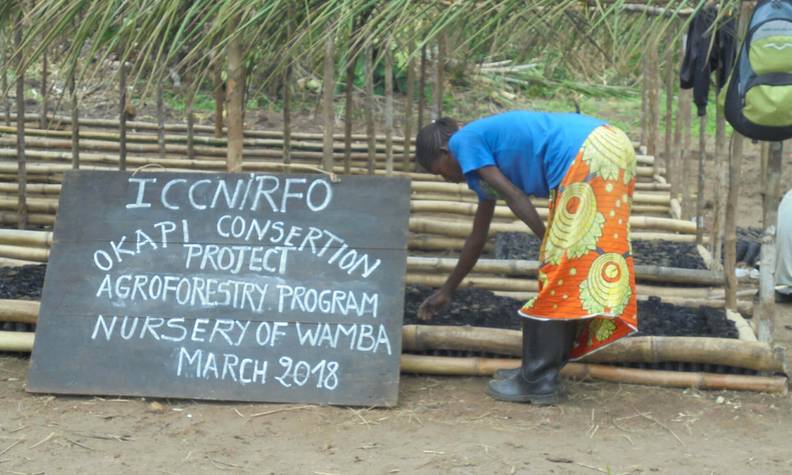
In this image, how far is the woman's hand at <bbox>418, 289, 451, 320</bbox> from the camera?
4152 millimetres

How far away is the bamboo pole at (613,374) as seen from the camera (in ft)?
13.3

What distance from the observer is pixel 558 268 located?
3.68m

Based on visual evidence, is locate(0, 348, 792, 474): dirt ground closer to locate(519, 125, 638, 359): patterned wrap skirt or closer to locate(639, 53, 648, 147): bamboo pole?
locate(519, 125, 638, 359): patterned wrap skirt

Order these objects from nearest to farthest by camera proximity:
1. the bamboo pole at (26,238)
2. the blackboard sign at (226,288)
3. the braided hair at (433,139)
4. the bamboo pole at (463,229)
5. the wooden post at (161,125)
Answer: the braided hair at (433,139) < the blackboard sign at (226,288) < the bamboo pole at (26,238) < the bamboo pole at (463,229) < the wooden post at (161,125)

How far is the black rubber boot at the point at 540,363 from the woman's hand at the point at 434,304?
41 centimetres

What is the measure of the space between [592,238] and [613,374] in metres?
0.69

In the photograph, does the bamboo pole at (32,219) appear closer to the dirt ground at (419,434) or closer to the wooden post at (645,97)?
the dirt ground at (419,434)

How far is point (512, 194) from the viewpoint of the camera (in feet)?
12.0

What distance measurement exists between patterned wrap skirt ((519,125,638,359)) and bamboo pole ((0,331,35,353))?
2005 millimetres

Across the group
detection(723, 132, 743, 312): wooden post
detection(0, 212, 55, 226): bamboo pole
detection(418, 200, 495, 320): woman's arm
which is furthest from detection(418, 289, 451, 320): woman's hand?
detection(0, 212, 55, 226): bamboo pole

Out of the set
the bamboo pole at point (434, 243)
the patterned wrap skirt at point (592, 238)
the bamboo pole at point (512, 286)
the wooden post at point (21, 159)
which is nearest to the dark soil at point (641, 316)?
the bamboo pole at point (512, 286)

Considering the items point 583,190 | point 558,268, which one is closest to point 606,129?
point 583,190

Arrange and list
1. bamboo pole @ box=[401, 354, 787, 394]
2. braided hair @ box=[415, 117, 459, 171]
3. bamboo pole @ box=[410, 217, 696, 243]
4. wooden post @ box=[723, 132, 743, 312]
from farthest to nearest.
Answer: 1. bamboo pole @ box=[410, 217, 696, 243]
2. wooden post @ box=[723, 132, 743, 312]
3. bamboo pole @ box=[401, 354, 787, 394]
4. braided hair @ box=[415, 117, 459, 171]

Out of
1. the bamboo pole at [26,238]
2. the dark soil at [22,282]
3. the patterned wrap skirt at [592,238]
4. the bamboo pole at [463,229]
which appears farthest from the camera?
the bamboo pole at [463,229]
